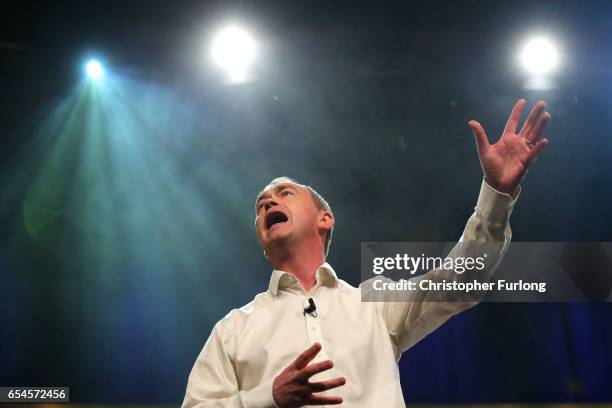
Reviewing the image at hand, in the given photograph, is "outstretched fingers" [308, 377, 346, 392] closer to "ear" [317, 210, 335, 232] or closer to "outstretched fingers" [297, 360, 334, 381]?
"outstretched fingers" [297, 360, 334, 381]

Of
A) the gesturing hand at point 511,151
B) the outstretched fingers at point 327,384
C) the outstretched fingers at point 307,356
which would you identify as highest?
the gesturing hand at point 511,151

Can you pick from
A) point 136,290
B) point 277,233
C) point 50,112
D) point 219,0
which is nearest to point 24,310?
point 136,290

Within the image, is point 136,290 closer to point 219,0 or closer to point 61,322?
point 61,322

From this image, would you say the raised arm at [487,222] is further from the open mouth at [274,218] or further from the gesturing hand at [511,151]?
the open mouth at [274,218]

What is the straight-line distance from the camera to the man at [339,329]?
57.4 inches

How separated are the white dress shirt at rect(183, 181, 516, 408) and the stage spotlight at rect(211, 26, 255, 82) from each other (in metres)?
2.41

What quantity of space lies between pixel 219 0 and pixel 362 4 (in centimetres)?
91

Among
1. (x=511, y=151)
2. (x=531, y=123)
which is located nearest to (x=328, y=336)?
(x=511, y=151)

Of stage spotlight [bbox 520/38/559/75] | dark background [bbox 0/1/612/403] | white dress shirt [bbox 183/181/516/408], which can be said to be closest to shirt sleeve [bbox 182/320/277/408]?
white dress shirt [bbox 183/181/516/408]

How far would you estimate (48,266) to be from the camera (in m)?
3.78

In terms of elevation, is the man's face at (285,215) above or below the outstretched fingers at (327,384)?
above

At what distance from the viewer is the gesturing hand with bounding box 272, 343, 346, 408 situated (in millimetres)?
1261

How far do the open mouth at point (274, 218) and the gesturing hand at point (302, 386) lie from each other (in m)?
0.70

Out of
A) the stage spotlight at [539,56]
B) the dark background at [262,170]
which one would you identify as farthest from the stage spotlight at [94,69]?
the stage spotlight at [539,56]
